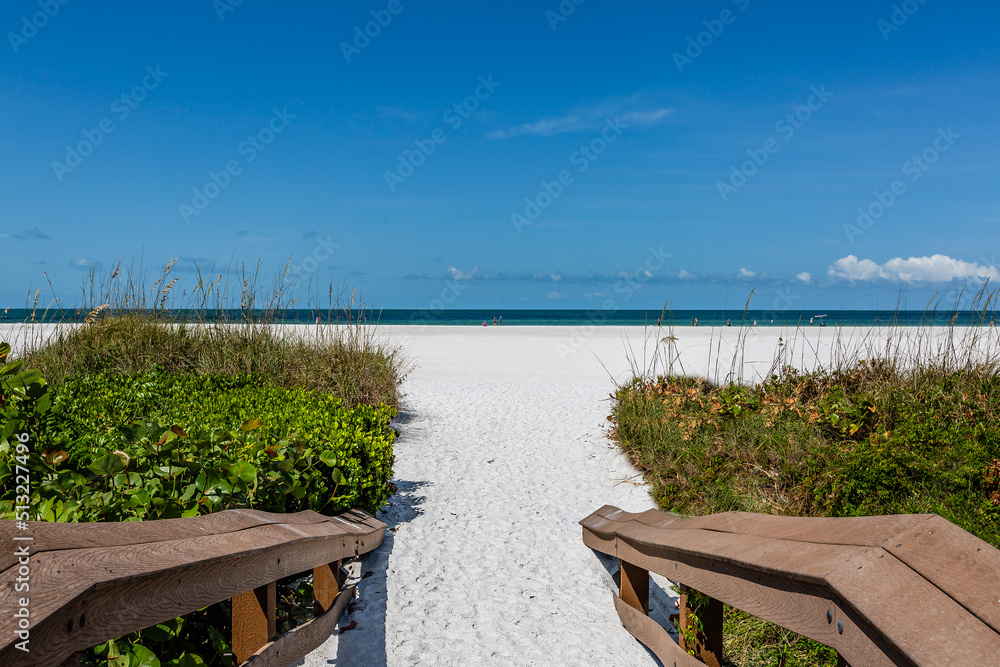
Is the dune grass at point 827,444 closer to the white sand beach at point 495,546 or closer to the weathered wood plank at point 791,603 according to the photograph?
the white sand beach at point 495,546

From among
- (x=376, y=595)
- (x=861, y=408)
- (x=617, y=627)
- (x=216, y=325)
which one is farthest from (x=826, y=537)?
(x=216, y=325)

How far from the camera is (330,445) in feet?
13.0

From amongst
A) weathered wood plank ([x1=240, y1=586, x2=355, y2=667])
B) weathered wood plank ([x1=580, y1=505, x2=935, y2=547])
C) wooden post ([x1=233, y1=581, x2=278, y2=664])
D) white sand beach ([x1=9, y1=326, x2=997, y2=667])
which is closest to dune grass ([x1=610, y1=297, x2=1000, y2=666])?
white sand beach ([x1=9, y1=326, x2=997, y2=667])

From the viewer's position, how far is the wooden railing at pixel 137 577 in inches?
37.9

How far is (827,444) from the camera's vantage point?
516 cm

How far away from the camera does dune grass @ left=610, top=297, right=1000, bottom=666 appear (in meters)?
3.87

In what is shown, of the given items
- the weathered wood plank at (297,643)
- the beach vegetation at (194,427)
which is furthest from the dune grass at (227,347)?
the weathered wood plank at (297,643)

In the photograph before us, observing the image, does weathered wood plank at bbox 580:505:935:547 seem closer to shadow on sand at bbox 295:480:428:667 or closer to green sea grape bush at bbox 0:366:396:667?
shadow on sand at bbox 295:480:428:667

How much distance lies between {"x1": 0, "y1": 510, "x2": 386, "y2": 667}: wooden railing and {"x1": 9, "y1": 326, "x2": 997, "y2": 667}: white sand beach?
1.00 meters

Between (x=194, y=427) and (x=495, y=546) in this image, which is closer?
(x=194, y=427)

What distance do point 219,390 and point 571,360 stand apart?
38.6ft

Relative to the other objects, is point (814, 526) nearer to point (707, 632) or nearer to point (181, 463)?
point (707, 632)

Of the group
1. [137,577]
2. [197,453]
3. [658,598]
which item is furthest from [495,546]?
[137,577]

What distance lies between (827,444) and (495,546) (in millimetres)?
3177
